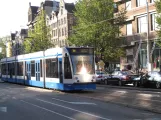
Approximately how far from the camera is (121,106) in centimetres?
1587

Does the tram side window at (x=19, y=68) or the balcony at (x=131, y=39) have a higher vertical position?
the balcony at (x=131, y=39)

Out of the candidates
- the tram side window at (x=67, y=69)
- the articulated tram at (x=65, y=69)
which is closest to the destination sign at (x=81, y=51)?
the articulated tram at (x=65, y=69)

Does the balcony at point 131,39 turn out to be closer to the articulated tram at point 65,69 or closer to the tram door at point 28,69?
the tram door at point 28,69

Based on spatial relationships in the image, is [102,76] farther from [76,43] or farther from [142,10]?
[142,10]

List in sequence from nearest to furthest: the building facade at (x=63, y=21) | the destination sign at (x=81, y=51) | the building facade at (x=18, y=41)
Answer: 1. the destination sign at (x=81, y=51)
2. the building facade at (x=63, y=21)
3. the building facade at (x=18, y=41)

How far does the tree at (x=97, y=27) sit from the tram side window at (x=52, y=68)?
1855 cm

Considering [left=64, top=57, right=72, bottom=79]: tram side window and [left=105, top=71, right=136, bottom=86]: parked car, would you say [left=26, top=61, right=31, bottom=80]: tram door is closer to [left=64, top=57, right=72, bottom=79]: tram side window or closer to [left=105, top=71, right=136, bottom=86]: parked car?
[left=105, top=71, right=136, bottom=86]: parked car

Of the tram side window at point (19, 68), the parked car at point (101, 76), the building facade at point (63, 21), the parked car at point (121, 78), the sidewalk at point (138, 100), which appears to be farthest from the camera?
the building facade at point (63, 21)

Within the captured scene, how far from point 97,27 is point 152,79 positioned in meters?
17.8

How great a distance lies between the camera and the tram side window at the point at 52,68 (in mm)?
25625

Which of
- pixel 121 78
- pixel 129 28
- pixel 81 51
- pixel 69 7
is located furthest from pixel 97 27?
pixel 69 7

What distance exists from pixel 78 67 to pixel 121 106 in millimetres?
8031

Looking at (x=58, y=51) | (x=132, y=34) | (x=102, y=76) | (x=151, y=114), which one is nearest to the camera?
(x=151, y=114)

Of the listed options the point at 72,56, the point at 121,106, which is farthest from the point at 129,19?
the point at 121,106
